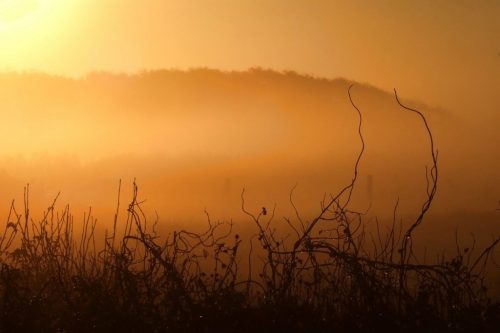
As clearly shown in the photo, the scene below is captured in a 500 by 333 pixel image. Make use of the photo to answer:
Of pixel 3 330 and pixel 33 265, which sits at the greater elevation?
pixel 33 265

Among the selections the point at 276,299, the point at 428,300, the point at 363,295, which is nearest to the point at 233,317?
the point at 276,299

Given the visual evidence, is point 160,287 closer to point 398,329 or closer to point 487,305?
point 398,329

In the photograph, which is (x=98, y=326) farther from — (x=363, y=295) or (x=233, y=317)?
(x=363, y=295)

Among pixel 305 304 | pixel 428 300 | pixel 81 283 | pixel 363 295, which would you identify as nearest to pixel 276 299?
pixel 305 304

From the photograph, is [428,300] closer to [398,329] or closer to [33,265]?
[398,329]

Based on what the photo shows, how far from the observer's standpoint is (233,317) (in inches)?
260

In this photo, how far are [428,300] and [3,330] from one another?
3706 millimetres

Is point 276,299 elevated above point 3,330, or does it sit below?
above

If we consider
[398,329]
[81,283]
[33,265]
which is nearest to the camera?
[398,329]

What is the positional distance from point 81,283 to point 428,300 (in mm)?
3111

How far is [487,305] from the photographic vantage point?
6.66 metres

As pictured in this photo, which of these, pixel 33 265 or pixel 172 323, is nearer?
pixel 172 323

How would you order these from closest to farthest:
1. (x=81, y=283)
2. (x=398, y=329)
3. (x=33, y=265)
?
1. (x=398, y=329)
2. (x=81, y=283)
3. (x=33, y=265)

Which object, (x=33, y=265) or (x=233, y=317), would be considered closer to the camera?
(x=233, y=317)
